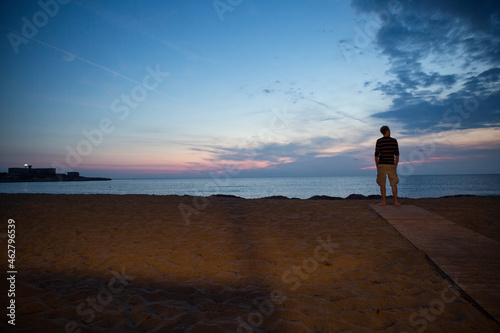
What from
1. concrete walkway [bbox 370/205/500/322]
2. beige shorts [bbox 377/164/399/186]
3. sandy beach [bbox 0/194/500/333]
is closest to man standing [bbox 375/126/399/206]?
beige shorts [bbox 377/164/399/186]

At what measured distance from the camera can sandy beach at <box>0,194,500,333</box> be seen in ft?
8.68

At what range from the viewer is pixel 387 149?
24.9ft

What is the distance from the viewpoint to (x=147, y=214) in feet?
26.3

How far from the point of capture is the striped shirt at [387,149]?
24.7 feet

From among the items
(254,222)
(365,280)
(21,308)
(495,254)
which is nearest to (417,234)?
(495,254)

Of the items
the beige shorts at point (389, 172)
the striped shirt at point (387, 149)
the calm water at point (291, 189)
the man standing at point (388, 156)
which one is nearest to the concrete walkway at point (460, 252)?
the beige shorts at point (389, 172)

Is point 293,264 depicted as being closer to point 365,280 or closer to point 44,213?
point 365,280

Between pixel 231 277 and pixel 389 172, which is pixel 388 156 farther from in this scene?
pixel 231 277

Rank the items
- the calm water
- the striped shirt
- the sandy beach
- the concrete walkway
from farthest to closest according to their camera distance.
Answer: the calm water
the striped shirt
the concrete walkway
the sandy beach

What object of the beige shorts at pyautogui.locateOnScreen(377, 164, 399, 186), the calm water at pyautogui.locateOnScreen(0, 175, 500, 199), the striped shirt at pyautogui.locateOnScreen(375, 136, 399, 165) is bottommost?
the calm water at pyautogui.locateOnScreen(0, 175, 500, 199)

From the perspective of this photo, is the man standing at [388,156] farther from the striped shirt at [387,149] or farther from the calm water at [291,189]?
Result: the calm water at [291,189]

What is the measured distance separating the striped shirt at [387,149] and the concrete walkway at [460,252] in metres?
1.67

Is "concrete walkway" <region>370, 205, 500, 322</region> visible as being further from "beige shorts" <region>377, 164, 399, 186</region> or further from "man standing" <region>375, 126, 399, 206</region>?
"man standing" <region>375, 126, 399, 206</region>

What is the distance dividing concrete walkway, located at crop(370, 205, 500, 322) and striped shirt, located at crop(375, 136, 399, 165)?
1670mm
